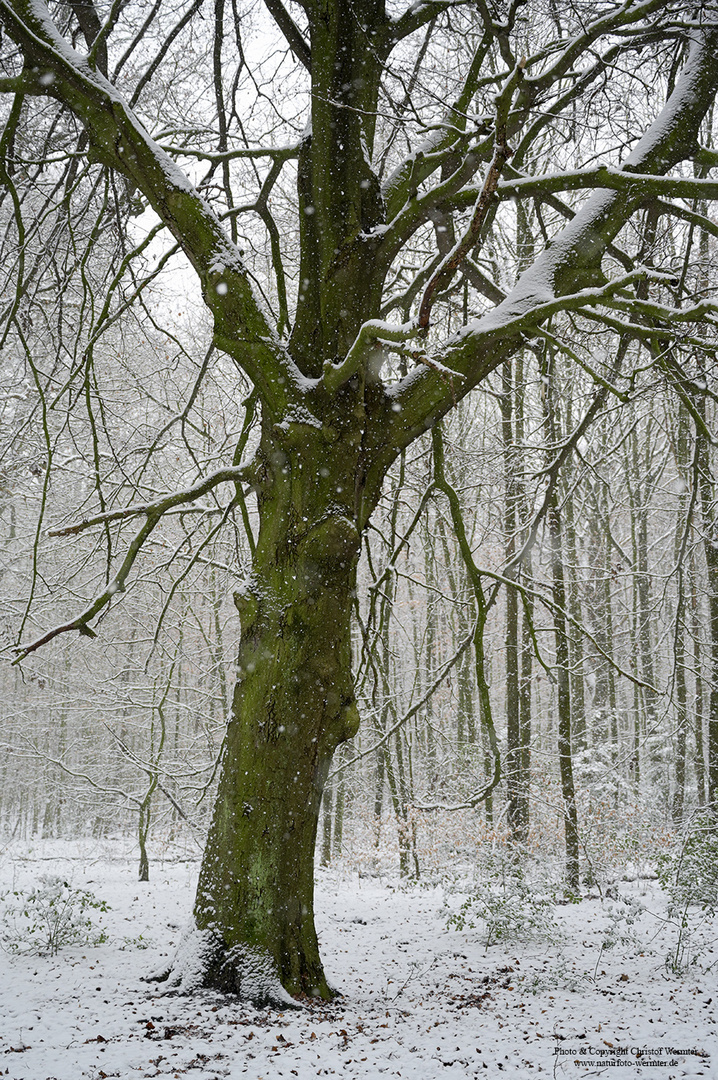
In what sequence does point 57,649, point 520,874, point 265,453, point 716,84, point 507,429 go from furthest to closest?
1. point 57,649
2. point 507,429
3. point 520,874
4. point 265,453
5. point 716,84

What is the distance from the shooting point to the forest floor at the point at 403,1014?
93.3 inches

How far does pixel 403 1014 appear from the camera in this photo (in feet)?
10.1

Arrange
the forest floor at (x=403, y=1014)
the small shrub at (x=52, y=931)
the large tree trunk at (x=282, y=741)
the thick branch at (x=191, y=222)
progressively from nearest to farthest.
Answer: the forest floor at (x=403, y=1014), the large tree trunk at (x=282, y=741), the thick branch at (x=191, y=222), the small shrub at (x=52, y=931)

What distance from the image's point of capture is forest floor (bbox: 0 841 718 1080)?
2.37 m

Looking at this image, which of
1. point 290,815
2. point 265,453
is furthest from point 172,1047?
point 265,453

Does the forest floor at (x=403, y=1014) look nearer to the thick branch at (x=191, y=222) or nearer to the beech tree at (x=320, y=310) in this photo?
the beech tree at (x=320, y=310)

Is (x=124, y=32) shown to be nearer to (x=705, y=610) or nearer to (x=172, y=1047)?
(x=172, y=1047)

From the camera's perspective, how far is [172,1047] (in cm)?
242

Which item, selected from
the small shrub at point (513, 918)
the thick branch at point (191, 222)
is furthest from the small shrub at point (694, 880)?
the thick branch at point (191, 222)

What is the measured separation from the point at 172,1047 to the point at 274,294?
869cm

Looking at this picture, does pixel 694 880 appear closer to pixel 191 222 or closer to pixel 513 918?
pixel 513 918

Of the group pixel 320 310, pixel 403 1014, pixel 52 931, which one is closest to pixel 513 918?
pixel 403 1014

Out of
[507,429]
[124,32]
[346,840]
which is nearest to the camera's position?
[124,32]

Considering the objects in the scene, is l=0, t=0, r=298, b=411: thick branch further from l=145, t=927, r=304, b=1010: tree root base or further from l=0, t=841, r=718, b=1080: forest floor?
l=0, t=841, r=718, b=1080: forest floor
